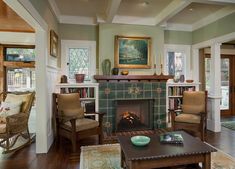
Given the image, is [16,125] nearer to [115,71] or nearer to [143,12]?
[115,71]

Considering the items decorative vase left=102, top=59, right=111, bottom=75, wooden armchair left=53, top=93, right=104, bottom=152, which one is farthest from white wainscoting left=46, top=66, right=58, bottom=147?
decorative vase left=102, top=59, right=111, bottom=75

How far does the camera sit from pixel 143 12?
444cm

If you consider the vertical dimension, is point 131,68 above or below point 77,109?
above

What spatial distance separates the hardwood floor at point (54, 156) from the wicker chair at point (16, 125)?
0.69ft

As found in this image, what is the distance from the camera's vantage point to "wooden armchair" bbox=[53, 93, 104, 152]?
345 cm

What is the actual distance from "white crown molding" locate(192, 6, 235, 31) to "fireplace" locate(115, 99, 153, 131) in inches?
95.1

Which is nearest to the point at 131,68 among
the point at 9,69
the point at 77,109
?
the point at 77,109

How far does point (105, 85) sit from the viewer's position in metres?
4.43

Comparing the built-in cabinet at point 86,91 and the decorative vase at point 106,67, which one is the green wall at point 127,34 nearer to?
the decorative vase at point 106,67

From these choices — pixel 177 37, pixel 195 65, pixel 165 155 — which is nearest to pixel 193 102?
pixel 195 65

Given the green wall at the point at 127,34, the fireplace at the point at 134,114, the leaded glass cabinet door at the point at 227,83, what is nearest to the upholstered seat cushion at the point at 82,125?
the fireplace at the point at 134,114

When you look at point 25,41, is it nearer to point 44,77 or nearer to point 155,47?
point 44,77

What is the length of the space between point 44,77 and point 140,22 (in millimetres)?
2786

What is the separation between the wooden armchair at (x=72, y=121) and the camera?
136 inches
